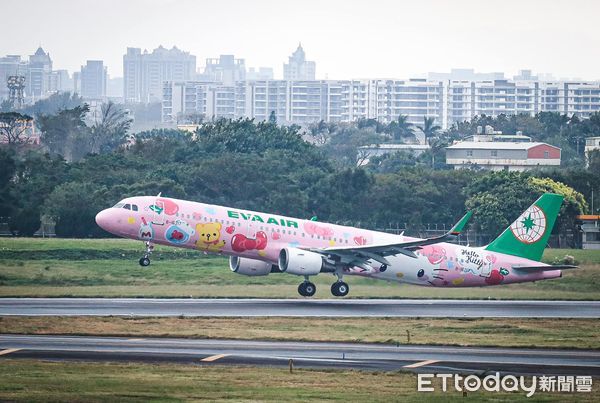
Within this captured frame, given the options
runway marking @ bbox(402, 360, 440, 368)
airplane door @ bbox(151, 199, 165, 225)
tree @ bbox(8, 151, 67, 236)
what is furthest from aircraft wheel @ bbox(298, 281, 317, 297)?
tree @ bbox(8, 151, 67, 236)

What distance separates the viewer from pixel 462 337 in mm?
46438

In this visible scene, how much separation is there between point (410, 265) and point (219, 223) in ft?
31.9

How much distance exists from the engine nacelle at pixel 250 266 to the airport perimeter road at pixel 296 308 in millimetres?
1603

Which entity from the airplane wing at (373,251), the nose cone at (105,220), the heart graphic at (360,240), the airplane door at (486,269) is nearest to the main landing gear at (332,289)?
the airplane wing at (373,251)

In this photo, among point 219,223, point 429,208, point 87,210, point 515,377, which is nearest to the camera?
point 515,377

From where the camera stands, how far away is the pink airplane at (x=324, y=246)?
2281 inches

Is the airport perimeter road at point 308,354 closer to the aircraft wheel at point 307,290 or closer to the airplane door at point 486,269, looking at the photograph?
the aircraft wheel at point 307,290

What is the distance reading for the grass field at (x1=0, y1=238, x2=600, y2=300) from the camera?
60688 mm

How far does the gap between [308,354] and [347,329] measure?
23.3 feet

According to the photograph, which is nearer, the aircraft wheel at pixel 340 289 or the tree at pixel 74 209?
the aircraft wheel at pixel 340 289

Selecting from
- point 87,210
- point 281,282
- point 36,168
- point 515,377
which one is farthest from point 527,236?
point 36,168

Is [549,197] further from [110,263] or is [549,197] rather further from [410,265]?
[110,263]

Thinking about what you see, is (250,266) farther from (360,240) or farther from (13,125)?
(13,125)

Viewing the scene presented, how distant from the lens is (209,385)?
3509cm
